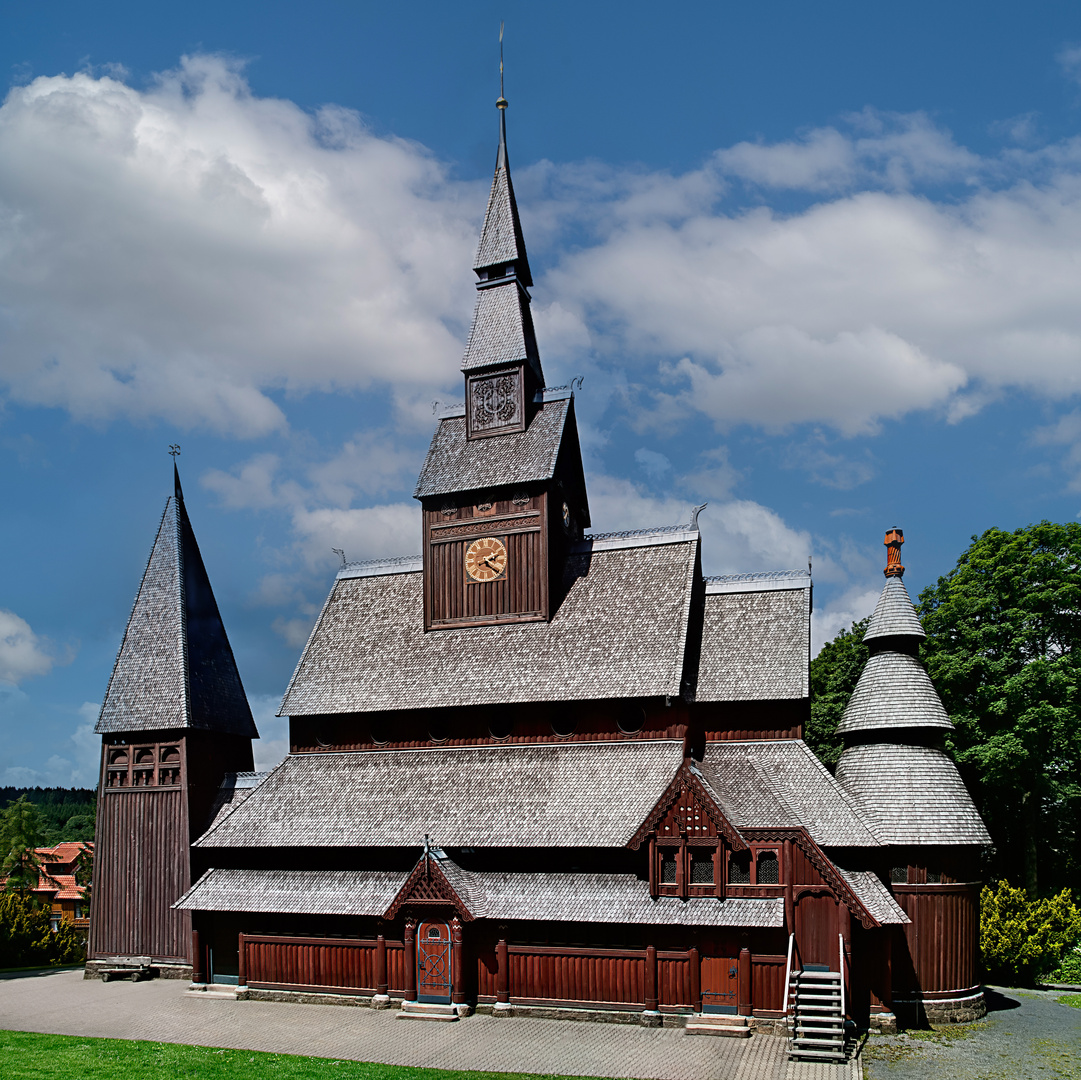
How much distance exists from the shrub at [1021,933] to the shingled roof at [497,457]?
Answer: 19.8m

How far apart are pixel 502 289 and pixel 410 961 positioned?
22.3 m

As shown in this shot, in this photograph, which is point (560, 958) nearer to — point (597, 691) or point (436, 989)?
point (436, 989)

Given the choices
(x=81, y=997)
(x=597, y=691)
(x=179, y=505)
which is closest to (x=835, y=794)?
(x=597, y=691)

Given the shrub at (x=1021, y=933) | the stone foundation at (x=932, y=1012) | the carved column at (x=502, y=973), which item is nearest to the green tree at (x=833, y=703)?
the shrub at (x=1021, y=933)

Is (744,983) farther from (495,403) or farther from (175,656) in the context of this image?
(175,656)

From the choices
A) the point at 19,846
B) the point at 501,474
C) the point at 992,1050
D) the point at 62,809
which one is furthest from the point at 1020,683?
the point at 62,809

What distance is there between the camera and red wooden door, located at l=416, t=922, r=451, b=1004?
24.7m

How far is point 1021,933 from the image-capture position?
98.8 ft

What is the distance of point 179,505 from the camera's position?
35.7m

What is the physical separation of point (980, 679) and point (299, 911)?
26.1m

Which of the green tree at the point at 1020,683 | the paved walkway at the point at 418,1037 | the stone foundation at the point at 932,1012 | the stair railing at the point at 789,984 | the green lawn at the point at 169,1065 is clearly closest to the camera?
the green lawn at the point at 169,1065

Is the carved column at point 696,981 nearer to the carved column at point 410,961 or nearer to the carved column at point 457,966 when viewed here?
the carved column at point 457,966

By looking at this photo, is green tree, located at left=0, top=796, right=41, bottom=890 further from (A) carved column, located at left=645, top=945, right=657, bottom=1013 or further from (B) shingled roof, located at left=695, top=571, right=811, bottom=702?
(B) shingled roof, located at left=695, top=571, right=811, bottom=702

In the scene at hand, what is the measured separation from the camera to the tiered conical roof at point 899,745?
2541 centimetres
